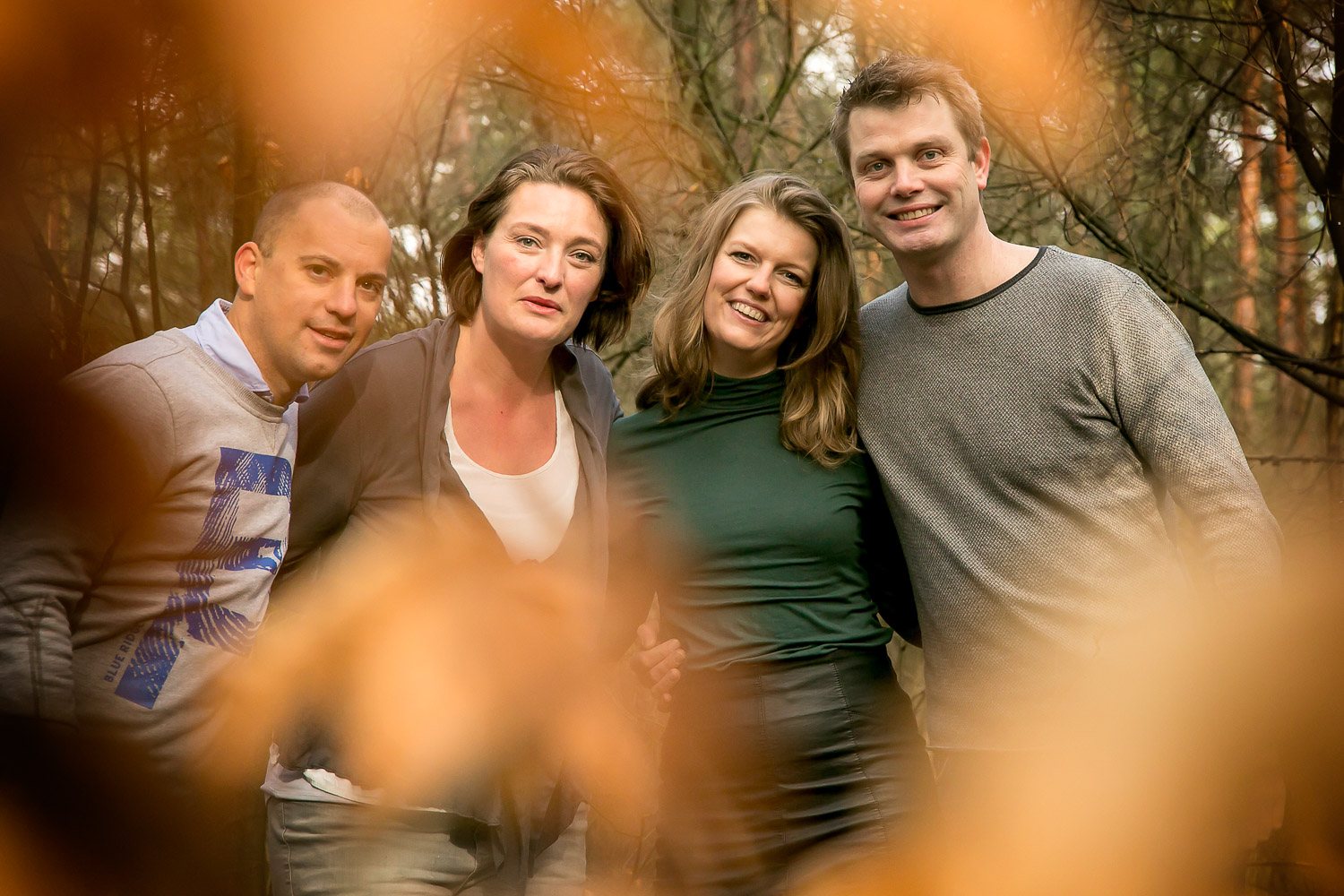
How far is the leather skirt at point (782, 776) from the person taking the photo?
1350 mm

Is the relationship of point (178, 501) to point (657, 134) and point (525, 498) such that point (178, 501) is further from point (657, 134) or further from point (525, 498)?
point (657, 134)

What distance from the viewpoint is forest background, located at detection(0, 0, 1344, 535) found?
0.71 m

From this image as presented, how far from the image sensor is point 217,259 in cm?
106

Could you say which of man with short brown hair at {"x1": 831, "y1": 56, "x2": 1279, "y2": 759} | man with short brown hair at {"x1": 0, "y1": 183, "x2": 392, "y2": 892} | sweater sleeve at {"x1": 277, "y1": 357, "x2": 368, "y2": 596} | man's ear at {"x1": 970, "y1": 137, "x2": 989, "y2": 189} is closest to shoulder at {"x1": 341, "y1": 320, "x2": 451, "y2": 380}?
sweater sleeve at {"x1": 277, "y1": 357, "x2": 368, "y2": 596}

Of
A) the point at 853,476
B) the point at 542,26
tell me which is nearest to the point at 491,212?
the point at 542,26

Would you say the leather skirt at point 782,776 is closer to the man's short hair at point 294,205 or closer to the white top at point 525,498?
the white top at point 525,498

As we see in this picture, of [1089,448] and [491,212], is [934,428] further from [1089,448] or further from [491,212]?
[491,212]

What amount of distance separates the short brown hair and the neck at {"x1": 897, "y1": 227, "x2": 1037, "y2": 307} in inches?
15.3

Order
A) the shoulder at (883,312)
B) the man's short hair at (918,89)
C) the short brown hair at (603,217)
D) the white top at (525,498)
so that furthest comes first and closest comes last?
1. the shoulder at (883,312)
2. the man's short hair at (918,89)
3. the short brown hair at (603,217)
4. the white top at (525,498)

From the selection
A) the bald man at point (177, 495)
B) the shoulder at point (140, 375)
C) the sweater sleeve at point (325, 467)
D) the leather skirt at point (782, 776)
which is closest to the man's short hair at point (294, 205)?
the bald man at point (177, 495)

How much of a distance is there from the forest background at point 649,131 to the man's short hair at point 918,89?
1.36 ft

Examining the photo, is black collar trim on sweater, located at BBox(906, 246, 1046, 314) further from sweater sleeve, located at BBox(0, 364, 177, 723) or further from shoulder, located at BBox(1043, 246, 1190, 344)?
sweater sleeve, located at BBox(0, 364, 177, 723)

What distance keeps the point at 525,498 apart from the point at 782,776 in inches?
18.5

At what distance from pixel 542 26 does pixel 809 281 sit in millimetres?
558
